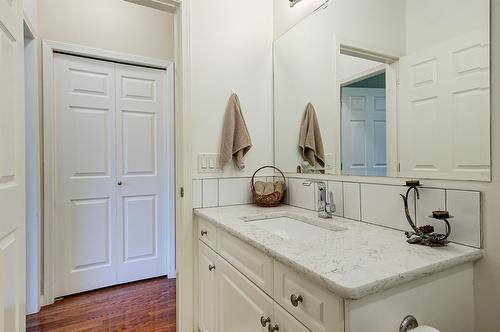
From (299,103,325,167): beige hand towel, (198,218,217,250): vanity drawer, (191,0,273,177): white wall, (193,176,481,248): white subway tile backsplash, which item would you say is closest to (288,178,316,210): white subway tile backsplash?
(193,176,481,248): white subway tile backsplash

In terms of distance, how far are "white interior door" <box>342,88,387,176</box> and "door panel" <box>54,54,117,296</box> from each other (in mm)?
1967

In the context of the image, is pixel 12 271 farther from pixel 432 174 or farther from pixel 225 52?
pixel 432 174

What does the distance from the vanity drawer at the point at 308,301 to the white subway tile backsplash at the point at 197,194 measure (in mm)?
842

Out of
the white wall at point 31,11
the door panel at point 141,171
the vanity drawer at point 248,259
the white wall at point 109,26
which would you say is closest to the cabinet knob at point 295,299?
the vanity drawer at point 248,259

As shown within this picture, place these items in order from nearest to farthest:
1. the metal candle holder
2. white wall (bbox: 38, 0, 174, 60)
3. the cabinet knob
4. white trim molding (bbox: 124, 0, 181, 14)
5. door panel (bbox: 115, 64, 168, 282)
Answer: the cabinet knob, the metal candle holder, white trim molding (bbox: 124, 0, 181, 14), white wall (bbox: 38, 0, 174, 60), door panel (bbox: 115, 64, 168, 282)

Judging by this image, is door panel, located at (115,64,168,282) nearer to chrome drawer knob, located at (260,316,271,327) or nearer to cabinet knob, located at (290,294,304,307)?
chrome drawer knob, located at (260,316,271,327)

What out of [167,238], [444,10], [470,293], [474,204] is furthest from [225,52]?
[167,238]

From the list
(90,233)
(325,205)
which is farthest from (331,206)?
(90,233)

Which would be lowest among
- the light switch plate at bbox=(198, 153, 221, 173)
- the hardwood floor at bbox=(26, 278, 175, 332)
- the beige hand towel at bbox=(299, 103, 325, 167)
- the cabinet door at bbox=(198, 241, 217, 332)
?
the hardwood floor at bbox=(26, 278, 175, 332)

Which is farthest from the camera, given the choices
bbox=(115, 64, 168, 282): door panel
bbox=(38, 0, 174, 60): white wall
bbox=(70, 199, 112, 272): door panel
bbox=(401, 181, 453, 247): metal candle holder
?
bbox=(115, 64, 168, 282): door panel

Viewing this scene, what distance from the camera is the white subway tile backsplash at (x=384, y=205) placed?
3.66ft

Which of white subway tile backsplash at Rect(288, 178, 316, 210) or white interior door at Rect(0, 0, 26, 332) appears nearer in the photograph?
white interior door at Rect(0, 0, 26, 332)

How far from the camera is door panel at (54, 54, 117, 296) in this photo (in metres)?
2.23

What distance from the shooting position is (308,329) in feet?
2.47
